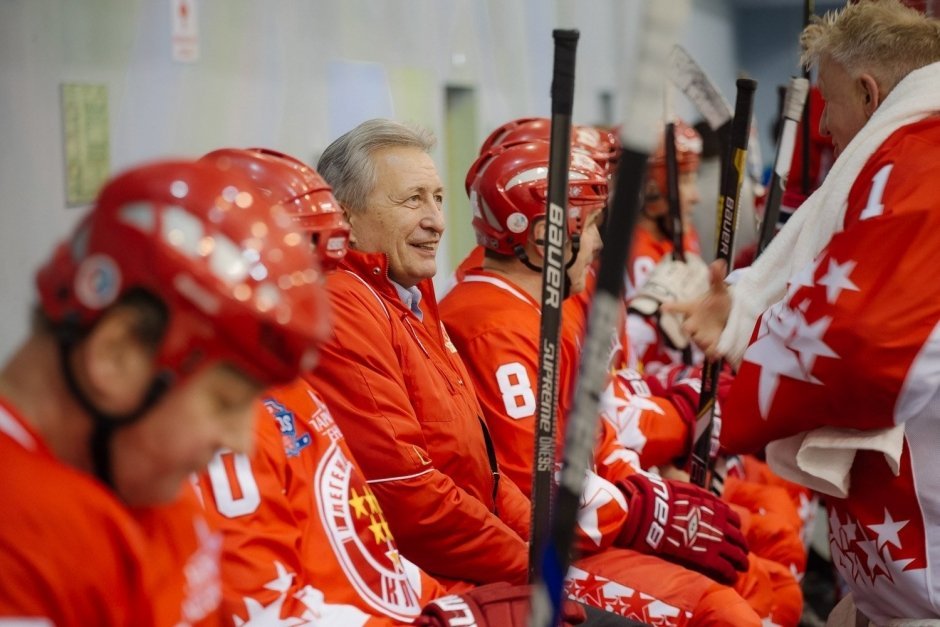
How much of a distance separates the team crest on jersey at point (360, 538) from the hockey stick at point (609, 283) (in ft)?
1.92

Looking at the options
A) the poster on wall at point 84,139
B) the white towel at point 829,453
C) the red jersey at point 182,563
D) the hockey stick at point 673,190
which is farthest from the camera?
the hockey stick at point 673,190

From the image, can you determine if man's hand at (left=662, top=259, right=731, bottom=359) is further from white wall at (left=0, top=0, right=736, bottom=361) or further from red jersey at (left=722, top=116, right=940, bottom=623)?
white wall at (left=0, top=0, right=736, bottom=361)

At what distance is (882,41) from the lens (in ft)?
6.41

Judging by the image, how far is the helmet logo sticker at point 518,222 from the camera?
8.29 feet

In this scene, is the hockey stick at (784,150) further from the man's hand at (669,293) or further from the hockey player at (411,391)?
the hockey player at (411,391)

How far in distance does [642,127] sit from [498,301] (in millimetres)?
1613

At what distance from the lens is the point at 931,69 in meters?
1.85

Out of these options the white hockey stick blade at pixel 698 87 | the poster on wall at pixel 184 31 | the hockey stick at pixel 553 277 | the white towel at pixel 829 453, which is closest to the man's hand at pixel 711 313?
the white towel at pixel 829 453

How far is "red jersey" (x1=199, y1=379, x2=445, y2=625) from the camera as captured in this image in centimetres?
140

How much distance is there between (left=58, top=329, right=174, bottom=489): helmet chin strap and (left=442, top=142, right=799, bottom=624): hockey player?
1.41m

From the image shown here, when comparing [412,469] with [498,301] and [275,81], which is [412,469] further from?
[275,81]

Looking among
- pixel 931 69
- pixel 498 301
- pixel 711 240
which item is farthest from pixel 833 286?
pixel 711 240

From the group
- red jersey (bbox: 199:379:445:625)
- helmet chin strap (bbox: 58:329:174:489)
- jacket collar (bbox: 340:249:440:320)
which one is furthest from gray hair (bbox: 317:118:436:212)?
helmet chin strap (bbox: 58:329:174:489)

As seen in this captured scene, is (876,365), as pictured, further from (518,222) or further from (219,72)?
(219,72)
